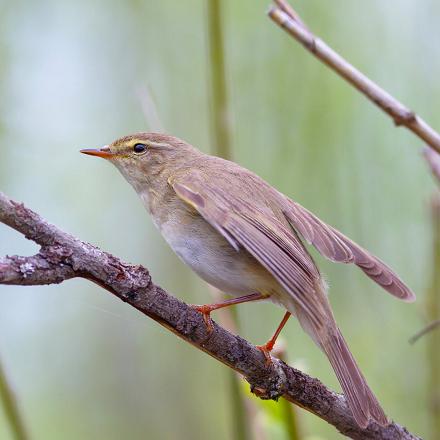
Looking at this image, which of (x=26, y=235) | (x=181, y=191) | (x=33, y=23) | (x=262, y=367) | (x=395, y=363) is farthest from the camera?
(x=33, y=23)

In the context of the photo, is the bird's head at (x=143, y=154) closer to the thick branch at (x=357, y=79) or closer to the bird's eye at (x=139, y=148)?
the bird's eye at (x=139, y=148)

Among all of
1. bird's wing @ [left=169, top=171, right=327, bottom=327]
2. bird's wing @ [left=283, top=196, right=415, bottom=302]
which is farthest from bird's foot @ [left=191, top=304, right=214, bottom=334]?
bird's wing @ [left=283, top=196, right=415, bottom=302]

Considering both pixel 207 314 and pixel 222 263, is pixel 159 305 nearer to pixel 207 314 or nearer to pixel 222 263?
pixel 207 314

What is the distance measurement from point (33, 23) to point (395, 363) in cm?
422

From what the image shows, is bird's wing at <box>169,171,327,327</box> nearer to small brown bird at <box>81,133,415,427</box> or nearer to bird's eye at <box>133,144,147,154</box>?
small brown bird at <box>81,133,415,427</box>

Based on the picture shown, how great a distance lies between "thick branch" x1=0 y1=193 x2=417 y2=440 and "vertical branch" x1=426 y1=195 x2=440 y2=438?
2.54ft

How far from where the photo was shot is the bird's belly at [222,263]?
2957 mm

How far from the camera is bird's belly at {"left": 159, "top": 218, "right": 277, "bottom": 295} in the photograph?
2.96m

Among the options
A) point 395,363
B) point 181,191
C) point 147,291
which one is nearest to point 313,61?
point 395,363

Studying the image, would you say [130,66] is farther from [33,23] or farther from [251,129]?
[251,129]

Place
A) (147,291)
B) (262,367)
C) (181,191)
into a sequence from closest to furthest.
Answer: (147,291)
(262,367)
(181,191)

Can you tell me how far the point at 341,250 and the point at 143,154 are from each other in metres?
1.21

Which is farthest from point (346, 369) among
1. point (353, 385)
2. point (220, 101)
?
point (220, 101)

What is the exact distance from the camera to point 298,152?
18.7 feet
